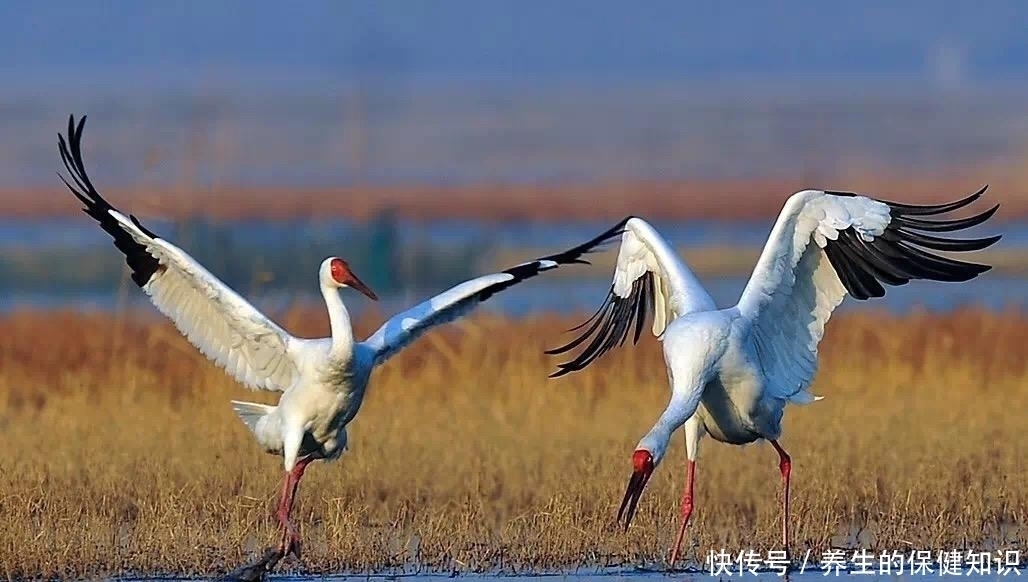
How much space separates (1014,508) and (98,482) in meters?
4.40

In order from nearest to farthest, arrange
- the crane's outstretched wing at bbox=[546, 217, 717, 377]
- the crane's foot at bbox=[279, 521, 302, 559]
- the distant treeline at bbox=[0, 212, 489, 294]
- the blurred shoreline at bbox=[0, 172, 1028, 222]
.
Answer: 1. the crane's foot at bbox=[279, 521, 302, 559]
2. the crane's outstretched wing at bbox=[546, 217, 717, 377]
3. the distant treeline at bbox=[0, 212, 489, 294]
4. the blurred shoreline at bbox=[0, 172, 1028, 222]

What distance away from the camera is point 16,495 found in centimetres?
1030

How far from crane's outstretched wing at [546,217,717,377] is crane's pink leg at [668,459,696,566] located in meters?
0.76

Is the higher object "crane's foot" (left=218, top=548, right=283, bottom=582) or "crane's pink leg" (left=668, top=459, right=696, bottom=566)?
"crane's pink leg" (left=668, top=459, right=696, bottom=566)

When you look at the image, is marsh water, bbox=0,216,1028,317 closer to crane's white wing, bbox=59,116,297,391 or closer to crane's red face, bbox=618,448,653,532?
crane's white wing, bbox=59,116,297,391

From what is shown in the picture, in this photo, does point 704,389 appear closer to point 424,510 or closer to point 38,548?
point 424,510

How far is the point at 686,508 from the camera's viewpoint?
10367 millimetres

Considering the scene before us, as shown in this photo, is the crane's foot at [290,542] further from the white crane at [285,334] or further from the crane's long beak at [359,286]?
the crane's long beak at [359,286]

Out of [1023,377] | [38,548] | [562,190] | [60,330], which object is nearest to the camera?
[38,548]

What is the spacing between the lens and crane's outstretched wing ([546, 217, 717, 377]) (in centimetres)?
1092

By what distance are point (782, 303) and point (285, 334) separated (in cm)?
238

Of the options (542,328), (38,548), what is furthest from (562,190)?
(38,548)

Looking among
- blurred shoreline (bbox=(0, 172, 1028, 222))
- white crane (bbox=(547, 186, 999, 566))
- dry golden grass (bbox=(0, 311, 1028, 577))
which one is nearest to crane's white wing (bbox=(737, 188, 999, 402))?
white crane (bbox=(547, 186, 999, 566))

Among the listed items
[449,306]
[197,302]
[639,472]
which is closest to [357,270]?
[197,302]
